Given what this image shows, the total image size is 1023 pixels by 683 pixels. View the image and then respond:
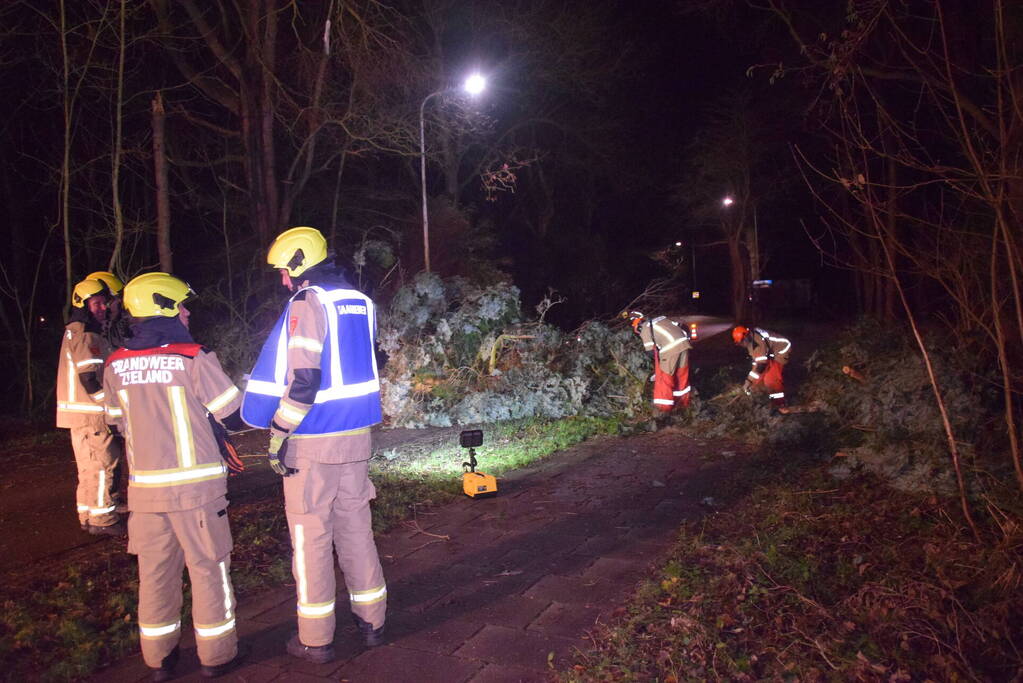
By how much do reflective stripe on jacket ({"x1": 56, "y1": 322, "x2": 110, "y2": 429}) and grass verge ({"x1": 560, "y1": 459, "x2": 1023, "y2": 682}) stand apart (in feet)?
14.7

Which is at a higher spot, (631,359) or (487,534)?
(631,359)

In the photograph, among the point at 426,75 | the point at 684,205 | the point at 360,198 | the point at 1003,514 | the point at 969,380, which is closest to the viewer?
the point at 1003,514

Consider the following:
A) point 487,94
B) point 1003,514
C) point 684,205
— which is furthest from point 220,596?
point 684,205

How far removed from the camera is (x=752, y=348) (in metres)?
11.1

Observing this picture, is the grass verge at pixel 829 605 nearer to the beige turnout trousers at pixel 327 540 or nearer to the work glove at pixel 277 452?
the beige turnout trousers at pixel 327 540

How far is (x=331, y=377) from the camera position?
12.9 ft

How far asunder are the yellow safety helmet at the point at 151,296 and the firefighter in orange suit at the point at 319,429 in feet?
1.80

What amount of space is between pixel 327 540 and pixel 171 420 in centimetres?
100

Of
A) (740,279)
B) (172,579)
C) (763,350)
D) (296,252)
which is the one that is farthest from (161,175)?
(740,279)

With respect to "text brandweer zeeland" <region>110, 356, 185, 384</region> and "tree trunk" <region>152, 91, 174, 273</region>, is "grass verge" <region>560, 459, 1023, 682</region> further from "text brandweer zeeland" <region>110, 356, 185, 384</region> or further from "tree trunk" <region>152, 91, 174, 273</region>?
"tree trunk" <region>152, 91, 174, 273</region>

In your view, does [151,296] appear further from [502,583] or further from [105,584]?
[502,583]

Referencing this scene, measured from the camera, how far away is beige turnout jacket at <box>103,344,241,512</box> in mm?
3750

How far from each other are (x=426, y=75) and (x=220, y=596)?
13.6 m

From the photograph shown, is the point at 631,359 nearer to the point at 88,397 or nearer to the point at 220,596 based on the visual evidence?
the point at 88,397
